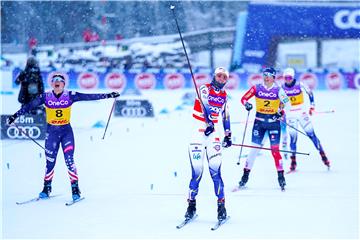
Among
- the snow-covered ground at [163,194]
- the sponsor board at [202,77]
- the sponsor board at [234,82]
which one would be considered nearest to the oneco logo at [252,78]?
the sponsor board at [234,82]

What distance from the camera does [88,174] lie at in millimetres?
10805

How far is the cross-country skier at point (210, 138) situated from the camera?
24.4 ft

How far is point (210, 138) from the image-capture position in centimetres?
753

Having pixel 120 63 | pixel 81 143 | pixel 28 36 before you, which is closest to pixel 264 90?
pixel 81 143

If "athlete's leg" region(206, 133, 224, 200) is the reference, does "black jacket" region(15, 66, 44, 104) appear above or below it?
above

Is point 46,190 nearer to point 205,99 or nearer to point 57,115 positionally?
point 57,115

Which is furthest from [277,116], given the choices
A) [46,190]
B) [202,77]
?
[202,77]

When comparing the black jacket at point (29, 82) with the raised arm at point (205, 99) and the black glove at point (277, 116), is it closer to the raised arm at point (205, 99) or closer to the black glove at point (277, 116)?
the black glove at point (277, 116)

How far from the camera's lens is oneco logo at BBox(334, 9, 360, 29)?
33.6m

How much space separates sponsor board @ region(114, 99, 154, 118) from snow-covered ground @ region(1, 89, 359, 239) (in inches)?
157

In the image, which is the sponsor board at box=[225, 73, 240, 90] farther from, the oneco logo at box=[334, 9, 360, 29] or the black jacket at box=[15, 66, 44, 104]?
the black jacket at box=[15, 66, 44, 104]

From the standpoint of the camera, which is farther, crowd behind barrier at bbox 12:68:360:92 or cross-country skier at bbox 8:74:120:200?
crowd behind barrier at bbox 12:68:360:92

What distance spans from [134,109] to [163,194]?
11.3m

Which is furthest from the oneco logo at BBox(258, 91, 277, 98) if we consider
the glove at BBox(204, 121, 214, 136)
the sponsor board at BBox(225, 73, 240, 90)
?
the sponsor board at BBox(225, 73, 240, 90)
